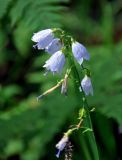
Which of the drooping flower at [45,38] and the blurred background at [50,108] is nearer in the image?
the drooping flower at [45,38]

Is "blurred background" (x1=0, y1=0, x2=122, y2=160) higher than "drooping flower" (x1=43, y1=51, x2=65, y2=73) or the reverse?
higher

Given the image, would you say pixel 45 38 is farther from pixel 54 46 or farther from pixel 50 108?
pixel 50 108

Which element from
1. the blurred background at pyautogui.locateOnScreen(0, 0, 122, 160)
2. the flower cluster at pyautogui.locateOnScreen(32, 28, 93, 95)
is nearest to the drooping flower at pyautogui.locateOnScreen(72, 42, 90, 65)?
the flower cluster at pyautogui.locateOnScreen(32, 28, 93, 95)

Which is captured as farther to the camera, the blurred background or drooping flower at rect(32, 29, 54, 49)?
the blurred background

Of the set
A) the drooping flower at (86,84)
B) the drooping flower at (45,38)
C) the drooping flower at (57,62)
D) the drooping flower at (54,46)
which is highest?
the drooping flower at (45,38)

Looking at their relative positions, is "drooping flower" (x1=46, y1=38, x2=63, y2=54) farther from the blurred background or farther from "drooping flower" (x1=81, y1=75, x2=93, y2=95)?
the blurred background

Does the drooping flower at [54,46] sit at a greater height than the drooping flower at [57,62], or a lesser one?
greater

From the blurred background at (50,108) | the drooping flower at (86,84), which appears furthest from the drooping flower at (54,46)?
the blurred background at (50,108)

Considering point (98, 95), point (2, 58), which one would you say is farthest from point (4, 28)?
point (2, 58)

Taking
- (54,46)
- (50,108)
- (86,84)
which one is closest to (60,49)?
(54,46)

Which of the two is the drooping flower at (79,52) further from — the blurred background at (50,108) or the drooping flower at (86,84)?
the blurred background at (50,108)
